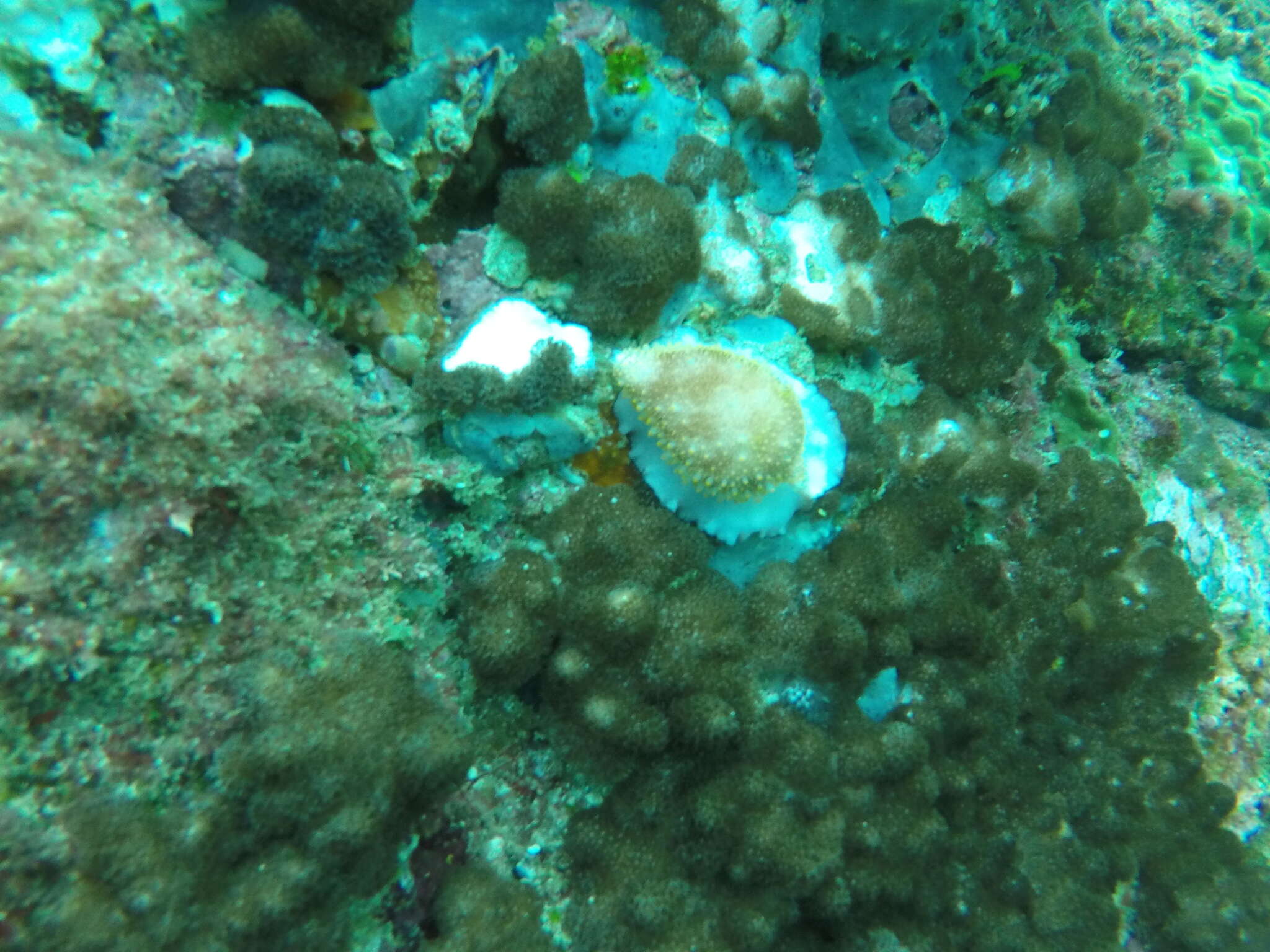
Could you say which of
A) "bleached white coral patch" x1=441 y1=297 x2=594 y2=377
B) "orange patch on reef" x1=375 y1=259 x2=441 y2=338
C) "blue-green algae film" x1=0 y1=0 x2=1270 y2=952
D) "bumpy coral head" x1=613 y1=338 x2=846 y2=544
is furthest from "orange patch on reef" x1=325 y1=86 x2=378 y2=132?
"bumpy coral head" x1=613 y1=338 x2=846 y2=544

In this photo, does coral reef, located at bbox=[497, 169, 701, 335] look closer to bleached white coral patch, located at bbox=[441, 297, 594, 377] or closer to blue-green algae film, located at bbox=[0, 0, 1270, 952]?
blue-green algae film, located at bbox=[0, 0, 1270, 952]

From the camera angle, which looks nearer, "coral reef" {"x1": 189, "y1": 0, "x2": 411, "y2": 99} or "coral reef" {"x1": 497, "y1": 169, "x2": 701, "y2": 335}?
"coral reef" {"x1": 189, "y1": 0, "x2": 411, "y2": 99}

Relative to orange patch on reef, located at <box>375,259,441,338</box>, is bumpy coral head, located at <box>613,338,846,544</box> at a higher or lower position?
lower

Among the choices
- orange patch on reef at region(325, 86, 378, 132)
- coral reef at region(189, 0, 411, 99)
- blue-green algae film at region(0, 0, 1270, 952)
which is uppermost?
coral reef at region(189, 0, 411, 99)

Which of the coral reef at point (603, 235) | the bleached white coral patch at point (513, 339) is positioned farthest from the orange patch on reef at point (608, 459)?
the coral reef at point (603, 235)

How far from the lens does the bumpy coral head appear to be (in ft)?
10.8

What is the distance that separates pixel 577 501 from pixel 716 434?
0.72 meters

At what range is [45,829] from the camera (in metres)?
2.07

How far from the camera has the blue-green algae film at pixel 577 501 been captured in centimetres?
229

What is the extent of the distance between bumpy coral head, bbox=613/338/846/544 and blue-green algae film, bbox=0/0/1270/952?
30 mm

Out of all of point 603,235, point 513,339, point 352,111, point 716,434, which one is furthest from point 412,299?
point 716,434

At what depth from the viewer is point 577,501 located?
3334 millimetres

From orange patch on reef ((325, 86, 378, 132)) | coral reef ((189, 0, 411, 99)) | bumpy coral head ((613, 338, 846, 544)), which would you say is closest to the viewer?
coral reef ((189, 0, 411, 99))

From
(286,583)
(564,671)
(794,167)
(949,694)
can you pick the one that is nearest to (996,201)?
(794,167)
